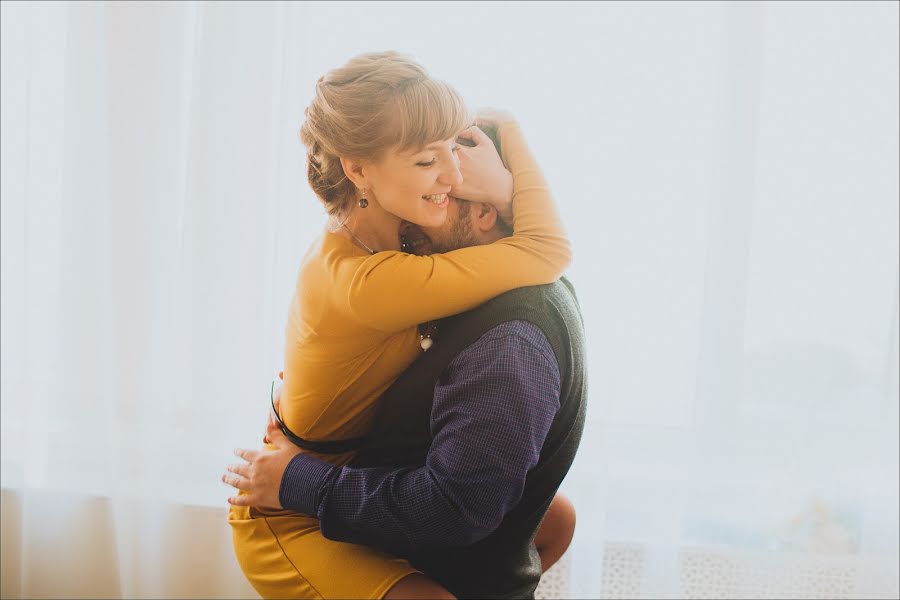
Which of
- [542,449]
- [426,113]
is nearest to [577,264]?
[542,449]

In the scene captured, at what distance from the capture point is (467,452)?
3.61 feet

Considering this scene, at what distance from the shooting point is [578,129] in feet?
6.19

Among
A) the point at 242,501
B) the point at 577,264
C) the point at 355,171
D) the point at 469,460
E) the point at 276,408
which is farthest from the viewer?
the point at 577,264

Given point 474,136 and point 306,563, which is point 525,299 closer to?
point 474,136

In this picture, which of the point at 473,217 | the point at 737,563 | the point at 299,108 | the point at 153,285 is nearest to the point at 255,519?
the point at 473,217

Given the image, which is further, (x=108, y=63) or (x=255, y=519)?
(x=108, y=63)

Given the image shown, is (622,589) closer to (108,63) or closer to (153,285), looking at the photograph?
(153,285)

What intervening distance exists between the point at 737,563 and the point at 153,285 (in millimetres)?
1656

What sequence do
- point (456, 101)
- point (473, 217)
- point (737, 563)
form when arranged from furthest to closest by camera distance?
point (737, 563)
point (473, 217)
point (456, 101)

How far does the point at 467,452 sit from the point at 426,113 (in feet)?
1.58

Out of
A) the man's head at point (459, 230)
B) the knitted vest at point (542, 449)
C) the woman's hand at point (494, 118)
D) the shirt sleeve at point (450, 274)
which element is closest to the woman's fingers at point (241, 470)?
the knitted vest at point (542, 449)

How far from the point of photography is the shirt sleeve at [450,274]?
1145 millimetres

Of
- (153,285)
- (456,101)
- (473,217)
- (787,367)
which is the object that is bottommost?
(787,367)

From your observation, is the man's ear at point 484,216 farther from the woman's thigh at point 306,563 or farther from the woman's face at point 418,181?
the woman's thigh at point 306,563
